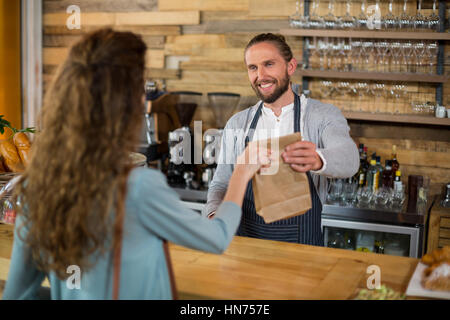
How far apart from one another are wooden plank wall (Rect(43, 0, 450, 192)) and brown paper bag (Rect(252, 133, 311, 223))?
2001mm

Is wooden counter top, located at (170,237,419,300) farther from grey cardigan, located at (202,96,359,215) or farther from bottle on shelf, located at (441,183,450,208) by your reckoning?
bottle on shelf, located at (441,183,450,208)

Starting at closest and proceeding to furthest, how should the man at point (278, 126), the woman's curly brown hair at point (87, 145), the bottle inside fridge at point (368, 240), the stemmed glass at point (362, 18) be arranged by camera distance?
the woman's curly brown hair at point (87, 145) < the man at point (278, 126) < the bottle inside fridge at point (368, 240) < the stemmed glass at point (362, 18)

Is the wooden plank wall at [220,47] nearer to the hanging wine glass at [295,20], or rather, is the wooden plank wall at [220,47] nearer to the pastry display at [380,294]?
the hanging wine glass at [295,20]

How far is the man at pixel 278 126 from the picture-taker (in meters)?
2.34

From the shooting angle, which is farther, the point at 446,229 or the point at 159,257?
the point at 446,229

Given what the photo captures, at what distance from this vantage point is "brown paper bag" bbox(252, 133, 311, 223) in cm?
175

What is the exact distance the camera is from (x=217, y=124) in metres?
4.00

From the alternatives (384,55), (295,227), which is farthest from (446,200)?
(295,227)

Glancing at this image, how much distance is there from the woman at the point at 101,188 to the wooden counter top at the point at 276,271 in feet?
0.92

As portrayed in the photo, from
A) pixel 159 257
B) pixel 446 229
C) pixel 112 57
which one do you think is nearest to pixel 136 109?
pixel 112 57

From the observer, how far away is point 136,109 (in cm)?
118

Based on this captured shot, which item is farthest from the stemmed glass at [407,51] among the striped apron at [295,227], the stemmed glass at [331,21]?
the striped apron at [295,227]

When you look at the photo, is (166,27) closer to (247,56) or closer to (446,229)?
(247,56)
